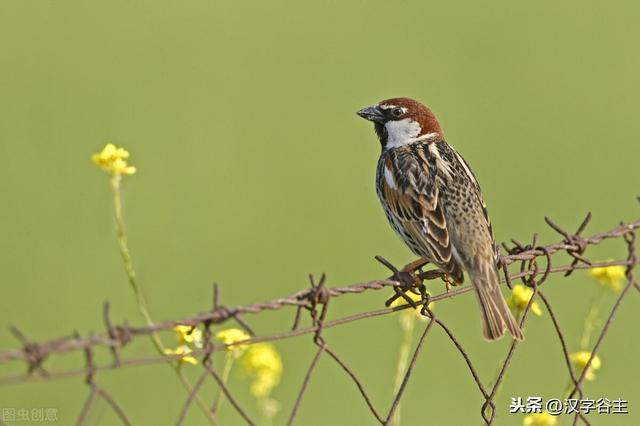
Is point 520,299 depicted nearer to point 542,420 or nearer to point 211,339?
point 542,420

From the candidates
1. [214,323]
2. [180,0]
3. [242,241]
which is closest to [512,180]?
[242,241]

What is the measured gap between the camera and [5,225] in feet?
32.9

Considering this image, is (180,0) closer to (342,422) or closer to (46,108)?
(46,108)

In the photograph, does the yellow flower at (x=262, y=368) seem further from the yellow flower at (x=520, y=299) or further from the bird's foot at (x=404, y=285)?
the yellow flower at (x=520, y=299)

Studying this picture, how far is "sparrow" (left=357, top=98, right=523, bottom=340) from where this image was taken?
473cm

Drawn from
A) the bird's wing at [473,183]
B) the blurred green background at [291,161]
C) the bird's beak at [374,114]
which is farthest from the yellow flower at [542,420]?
the blurred green background at [291,161]

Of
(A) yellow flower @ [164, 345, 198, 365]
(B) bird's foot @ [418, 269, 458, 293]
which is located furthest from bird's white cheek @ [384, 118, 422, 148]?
(A) yellow flower @ [164, 345, 198, 365]

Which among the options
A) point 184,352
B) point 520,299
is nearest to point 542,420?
point 520,299

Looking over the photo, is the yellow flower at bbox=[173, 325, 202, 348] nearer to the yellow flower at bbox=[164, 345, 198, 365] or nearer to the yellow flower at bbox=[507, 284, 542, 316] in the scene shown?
the yellow flower at bbox=[164, 345, 198, 365]

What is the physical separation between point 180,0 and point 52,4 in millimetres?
1877

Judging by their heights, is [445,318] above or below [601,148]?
below

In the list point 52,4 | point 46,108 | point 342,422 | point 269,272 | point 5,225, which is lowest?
point 342,422

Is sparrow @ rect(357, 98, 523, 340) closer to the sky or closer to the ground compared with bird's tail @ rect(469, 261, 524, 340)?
closer to the sky

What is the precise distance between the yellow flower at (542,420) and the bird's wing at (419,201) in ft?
2.11
